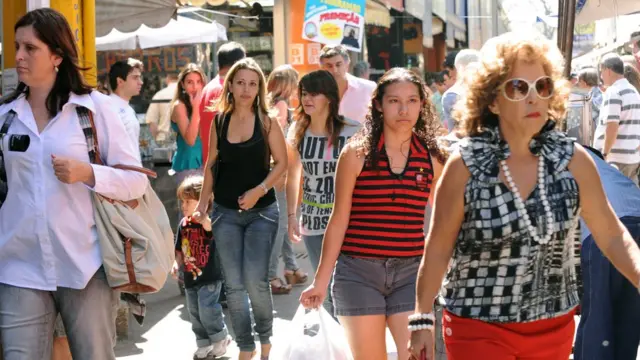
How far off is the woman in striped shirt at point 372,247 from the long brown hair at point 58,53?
4.50 feet

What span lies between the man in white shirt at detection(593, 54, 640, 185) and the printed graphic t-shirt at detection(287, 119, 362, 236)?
208 inches

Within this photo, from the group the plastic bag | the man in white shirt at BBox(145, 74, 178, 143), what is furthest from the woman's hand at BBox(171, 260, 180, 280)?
the man in white shirt at BBox(145, 74, 178, 143)

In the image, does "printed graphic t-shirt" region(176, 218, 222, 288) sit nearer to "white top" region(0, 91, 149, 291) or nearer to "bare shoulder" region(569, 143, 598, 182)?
"white top" region(0, 91, 149, 291)

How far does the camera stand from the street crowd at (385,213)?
3.63 metres

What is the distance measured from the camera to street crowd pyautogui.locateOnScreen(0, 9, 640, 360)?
363 cm

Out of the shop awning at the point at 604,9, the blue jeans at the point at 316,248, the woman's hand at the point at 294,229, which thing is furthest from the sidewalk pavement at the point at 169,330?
the shop awning at the point at 604,9

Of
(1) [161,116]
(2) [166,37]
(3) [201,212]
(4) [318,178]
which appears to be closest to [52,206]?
(4) [318,178]

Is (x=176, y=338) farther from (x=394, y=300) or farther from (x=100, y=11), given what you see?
(x=100, y=11)

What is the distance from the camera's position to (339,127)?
270 inches

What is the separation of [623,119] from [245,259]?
5.99m

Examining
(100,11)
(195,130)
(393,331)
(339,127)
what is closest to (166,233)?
(393,331)

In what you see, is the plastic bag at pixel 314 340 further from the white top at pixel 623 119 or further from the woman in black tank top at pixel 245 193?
the white top at pixel 623 119

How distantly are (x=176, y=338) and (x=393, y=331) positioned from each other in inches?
131

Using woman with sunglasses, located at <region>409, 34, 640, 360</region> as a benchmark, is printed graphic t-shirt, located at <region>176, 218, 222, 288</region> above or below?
below
